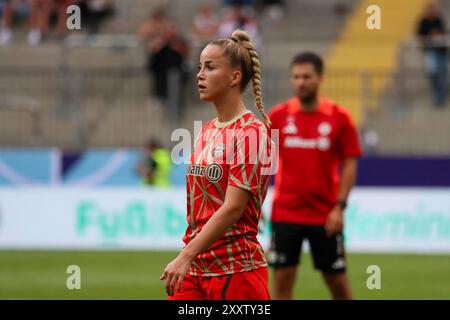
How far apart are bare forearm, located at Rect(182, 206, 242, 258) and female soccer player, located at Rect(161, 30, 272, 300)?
2.3 inches

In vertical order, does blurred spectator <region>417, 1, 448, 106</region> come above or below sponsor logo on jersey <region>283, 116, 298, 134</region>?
above

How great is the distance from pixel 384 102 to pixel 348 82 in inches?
32.5

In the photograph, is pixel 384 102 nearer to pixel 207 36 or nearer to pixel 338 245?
pixel 207 36

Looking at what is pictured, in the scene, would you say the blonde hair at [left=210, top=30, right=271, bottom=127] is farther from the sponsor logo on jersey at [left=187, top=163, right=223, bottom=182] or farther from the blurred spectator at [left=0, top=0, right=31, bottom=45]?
the blurred spectator at [left=0, top=0, right=31, bottom=45]

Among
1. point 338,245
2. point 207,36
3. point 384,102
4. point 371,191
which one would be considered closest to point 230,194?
point 338,245

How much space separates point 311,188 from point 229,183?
3845 millimetres

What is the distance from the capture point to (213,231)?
6.00 m

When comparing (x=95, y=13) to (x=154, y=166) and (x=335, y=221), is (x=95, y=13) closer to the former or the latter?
(x=154, y=166)

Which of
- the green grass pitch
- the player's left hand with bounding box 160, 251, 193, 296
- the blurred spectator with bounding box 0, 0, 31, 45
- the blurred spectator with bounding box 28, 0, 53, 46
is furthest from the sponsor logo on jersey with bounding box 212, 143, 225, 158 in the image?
the blurred spectator with bounding box 0, 0, 31, 45

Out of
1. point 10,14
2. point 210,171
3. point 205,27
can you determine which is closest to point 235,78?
point 210,171

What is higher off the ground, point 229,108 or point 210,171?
point 229,108

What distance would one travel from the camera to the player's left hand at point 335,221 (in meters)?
9.67

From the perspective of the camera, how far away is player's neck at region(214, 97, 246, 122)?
6.28 metres

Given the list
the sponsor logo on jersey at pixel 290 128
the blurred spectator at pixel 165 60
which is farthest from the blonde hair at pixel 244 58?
the blurred spectator at pixel 165 60
